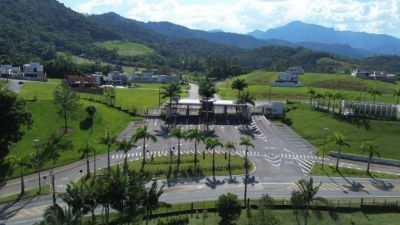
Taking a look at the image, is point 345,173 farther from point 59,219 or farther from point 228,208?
point 59,219

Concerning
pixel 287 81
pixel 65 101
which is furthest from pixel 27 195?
pixel 287 81

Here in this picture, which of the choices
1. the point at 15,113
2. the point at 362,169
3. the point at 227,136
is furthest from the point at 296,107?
the point at 15,113

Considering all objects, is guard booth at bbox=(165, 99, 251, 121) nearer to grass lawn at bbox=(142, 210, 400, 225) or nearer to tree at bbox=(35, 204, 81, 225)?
grass lawn at bbox=(142, 210, 400, 225)

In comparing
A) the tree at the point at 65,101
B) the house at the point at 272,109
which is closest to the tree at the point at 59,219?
the tree at the point at 65,101

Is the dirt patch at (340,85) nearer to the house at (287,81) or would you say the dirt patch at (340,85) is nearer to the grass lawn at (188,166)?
the house at (287,81)

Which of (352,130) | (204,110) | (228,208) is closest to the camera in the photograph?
(228,208)

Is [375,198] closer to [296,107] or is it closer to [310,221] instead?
[310,221]

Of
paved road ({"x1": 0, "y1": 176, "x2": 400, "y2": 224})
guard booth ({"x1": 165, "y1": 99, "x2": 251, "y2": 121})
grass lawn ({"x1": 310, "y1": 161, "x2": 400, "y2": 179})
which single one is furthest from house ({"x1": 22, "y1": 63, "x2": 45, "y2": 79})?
grass lawn ({"x1": 310, "y1": 161, "x2": 400, "y2": 179})
